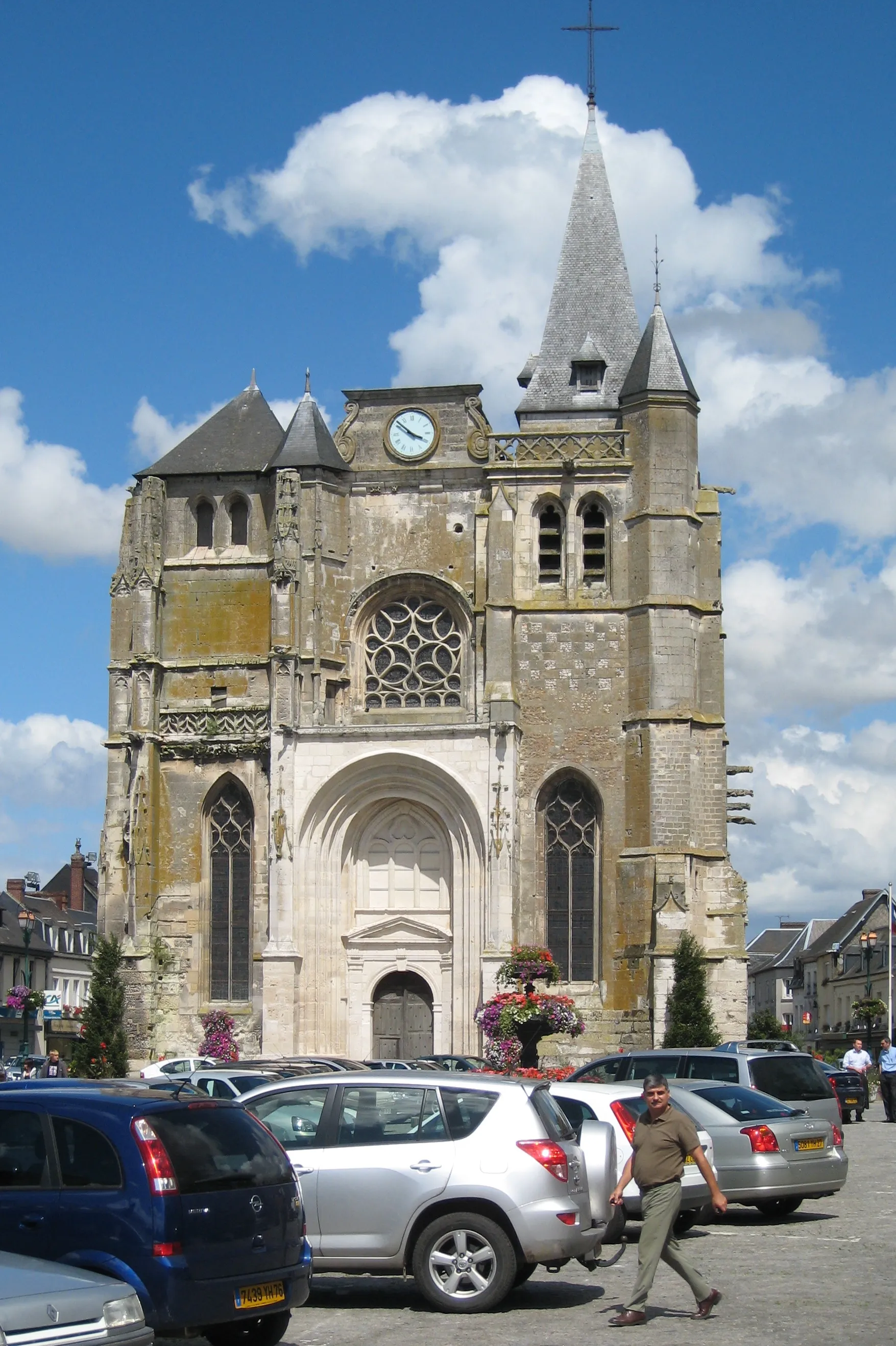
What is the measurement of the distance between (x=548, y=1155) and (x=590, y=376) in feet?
100

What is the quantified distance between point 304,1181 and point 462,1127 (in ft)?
3.50

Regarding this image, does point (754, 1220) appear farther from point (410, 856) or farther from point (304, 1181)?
point (410, 856)

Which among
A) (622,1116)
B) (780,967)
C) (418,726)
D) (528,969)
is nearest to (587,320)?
(418,726)

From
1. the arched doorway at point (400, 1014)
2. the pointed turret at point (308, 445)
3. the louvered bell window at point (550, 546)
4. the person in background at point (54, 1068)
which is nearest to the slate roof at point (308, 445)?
the pointed turret at point (308, 445)

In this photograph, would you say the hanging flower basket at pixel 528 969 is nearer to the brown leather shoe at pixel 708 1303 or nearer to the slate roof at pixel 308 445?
the slate roof at pixel 308 445

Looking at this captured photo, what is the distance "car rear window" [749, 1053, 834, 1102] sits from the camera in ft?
59.0

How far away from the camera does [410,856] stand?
1469 inches

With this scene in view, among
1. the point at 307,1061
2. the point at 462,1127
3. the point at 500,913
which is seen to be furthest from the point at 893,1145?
the point at 462,1127

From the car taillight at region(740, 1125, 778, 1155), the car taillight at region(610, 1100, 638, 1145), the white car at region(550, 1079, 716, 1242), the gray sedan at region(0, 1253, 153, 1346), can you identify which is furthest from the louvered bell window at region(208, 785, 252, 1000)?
the gray sedan at region(0, 1253, 153, 1346)

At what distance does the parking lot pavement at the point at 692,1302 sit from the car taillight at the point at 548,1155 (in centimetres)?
88

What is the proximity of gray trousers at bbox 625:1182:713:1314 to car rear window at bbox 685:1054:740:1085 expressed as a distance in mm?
6912

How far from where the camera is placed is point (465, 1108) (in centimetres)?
1176

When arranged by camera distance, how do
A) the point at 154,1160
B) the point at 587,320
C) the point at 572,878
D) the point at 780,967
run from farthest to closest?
1. the point at 780,967
2. the point at 587,320
3. the point at 572,878
4. the point at 154,1160

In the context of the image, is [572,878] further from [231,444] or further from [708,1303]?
[708,1303]
